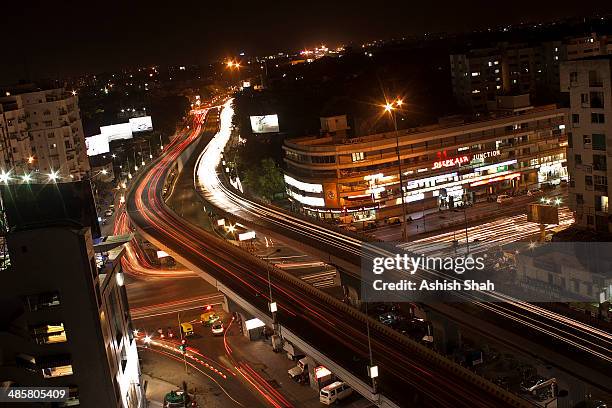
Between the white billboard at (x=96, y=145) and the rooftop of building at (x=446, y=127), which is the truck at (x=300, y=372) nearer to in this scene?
the rooftop of building at (x=446, y=127)

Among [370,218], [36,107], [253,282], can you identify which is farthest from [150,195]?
[253,282]

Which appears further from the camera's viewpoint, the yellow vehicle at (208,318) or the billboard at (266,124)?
the billboard at (266,124)

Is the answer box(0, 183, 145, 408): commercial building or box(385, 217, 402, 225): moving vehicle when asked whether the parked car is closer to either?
box(385, 217, 402, 225): moving vehicle

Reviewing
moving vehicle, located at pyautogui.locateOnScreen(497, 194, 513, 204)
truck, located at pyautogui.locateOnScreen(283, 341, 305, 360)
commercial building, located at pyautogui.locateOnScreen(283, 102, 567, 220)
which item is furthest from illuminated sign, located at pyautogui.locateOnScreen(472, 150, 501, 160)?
truck, located at pyautogui.locateOnScreen(283, 341, 305, 360)

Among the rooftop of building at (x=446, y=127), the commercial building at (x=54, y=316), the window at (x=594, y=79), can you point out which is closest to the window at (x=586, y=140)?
the window at (x=594, y=79)

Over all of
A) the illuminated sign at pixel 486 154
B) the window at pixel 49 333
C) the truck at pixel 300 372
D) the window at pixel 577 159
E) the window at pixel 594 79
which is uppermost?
the window at pixel 594 79
